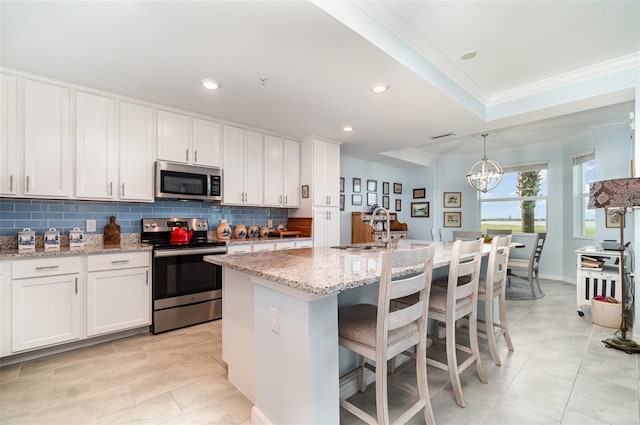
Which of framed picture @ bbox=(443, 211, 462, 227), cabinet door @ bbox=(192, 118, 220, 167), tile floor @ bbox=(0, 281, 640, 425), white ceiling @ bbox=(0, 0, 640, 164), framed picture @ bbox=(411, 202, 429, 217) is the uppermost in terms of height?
white ceiling @ bbox=(0, 0, 640, 164)

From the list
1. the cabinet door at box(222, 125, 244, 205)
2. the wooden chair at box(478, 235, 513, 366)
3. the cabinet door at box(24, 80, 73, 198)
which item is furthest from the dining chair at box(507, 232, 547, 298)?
the cabinet door at box(24, 80, 73, 198)

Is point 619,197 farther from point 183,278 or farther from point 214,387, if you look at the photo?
point 183,278

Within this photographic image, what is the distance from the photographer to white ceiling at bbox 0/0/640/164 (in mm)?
1841

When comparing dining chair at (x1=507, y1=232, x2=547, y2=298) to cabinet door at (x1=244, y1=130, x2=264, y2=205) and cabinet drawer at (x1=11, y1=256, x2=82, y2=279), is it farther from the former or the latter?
cabinet drawer at (x1=11, y1=256, x2=82, y2=279)

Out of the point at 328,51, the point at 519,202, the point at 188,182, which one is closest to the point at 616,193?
the point at 328,51

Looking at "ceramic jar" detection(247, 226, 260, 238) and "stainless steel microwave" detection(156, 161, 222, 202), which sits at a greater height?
"stainless steel microwave" detection(156, 161, 222, 202)

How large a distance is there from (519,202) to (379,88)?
5.05m

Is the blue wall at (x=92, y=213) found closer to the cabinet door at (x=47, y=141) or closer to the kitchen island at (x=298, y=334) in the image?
the cabinet door at (x=47, y=141)

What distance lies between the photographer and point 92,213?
3.08 meters

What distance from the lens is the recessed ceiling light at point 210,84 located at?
8.59ft

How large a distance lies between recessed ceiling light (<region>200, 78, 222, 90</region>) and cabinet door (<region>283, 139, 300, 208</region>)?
1672mm

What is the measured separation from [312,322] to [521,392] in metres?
1.69

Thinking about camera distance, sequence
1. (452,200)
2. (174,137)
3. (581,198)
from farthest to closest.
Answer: (452,200), (581,198), (174,137)

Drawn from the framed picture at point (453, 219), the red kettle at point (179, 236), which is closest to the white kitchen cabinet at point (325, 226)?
the red kettle at point (179, 236)
